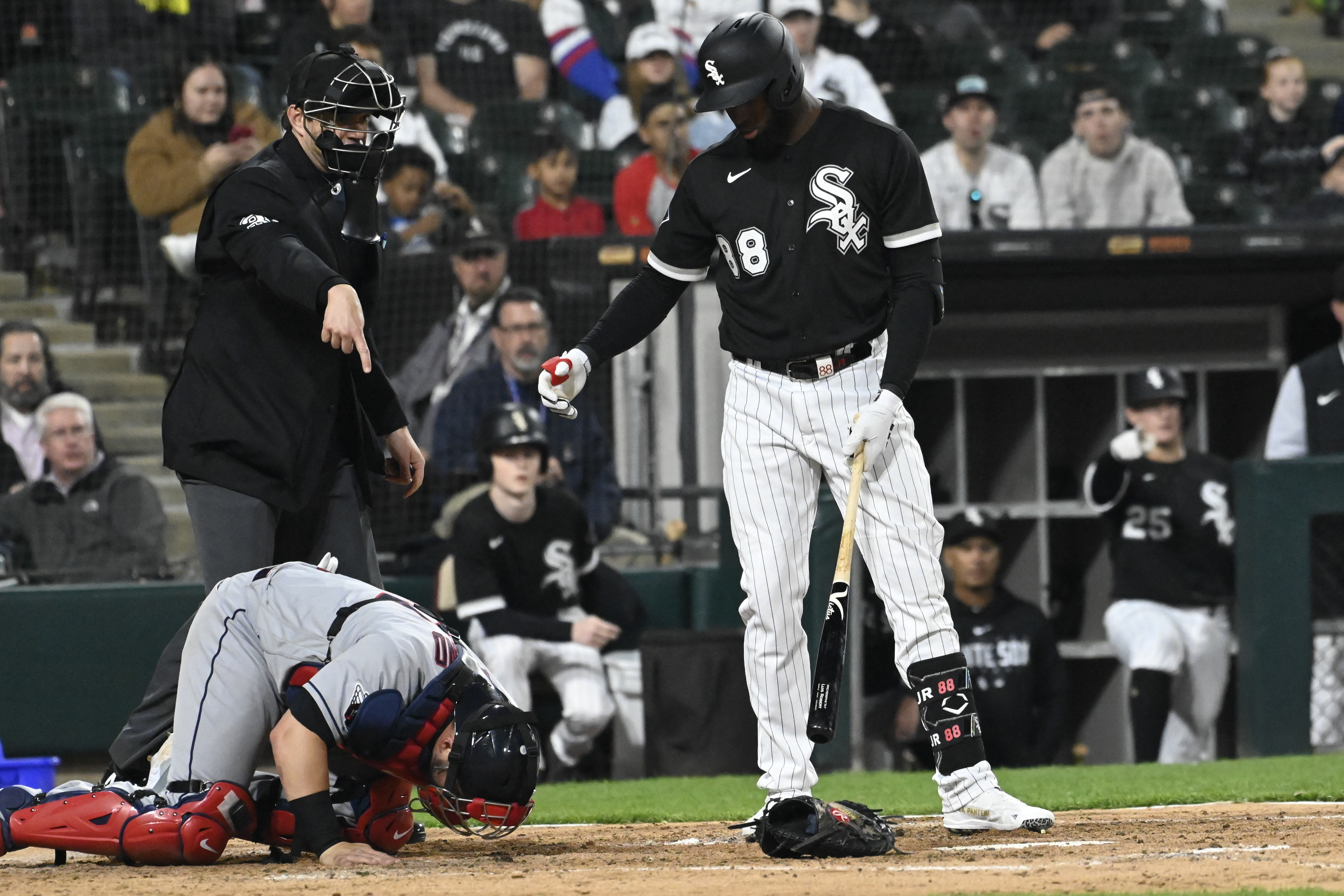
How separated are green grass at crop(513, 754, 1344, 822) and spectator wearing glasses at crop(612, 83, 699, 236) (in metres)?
2.84

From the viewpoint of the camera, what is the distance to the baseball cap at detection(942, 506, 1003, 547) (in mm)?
7027

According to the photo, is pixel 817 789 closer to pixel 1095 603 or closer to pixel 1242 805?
pixel 1242 805

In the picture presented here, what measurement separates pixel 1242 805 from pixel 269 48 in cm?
687

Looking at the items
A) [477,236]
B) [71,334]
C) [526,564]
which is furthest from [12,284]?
[526,564]

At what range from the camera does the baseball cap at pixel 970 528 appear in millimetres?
7027

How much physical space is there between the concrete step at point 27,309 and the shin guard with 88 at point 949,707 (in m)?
6.01

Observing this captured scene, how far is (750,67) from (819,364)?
0.63 m

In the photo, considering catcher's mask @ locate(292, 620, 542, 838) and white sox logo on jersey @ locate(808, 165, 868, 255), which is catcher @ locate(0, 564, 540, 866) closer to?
catcher's mask @ locate(292, 620, 542, 838)

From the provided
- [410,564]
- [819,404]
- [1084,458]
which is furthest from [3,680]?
[1084,458]

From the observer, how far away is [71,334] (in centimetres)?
862

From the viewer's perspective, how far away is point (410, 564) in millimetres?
7332

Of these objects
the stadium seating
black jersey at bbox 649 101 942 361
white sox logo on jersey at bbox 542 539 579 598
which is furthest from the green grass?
the stadium seating

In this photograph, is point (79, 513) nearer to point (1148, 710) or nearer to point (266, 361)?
point (266, 361)

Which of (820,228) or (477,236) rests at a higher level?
Answer: (477,236)
